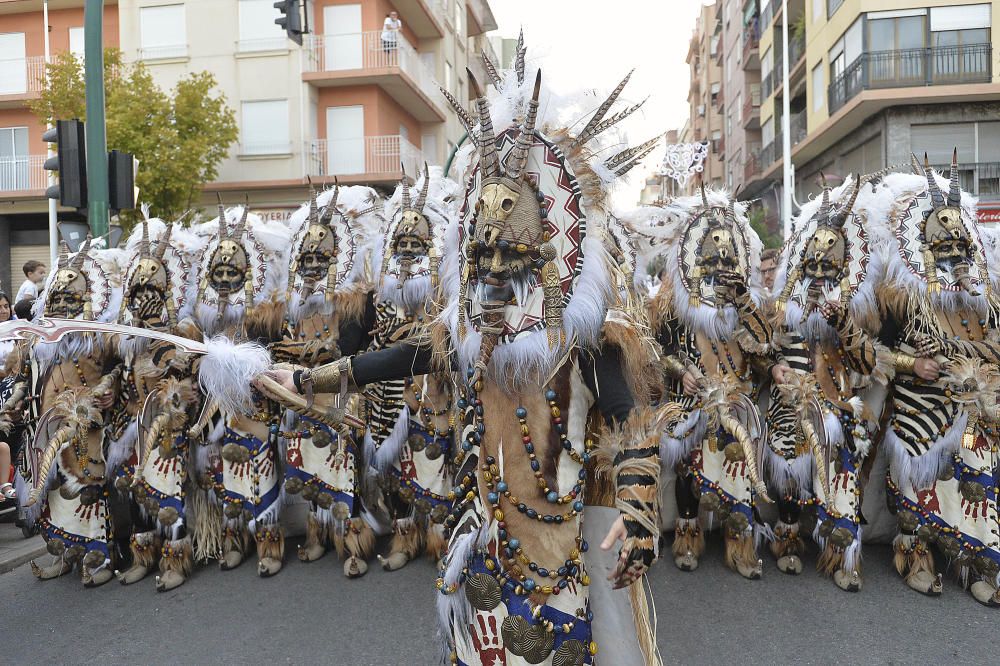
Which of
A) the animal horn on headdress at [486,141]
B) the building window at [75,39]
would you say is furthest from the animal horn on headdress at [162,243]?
the building window at [75,39]

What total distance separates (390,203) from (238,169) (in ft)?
53.5

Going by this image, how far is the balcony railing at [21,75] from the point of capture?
70.4ft

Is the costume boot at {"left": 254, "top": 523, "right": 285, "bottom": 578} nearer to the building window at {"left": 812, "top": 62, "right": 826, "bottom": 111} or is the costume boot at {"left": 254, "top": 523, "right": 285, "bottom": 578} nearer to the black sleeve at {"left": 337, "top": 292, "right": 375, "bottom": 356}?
the black sleeve at {"left": 337, "top": 292, "right": 375, "bottom": 356}

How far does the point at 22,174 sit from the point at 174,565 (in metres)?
20.5

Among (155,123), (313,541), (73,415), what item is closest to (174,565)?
(313,541)

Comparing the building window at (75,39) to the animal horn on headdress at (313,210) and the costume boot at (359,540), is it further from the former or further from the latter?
the costume boot at (359,540)

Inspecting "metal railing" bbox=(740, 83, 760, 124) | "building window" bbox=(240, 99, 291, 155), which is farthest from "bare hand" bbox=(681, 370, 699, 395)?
"metal railing" bbox=(740, 83, 760, 124)

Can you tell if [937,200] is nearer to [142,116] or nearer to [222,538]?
[222,538]

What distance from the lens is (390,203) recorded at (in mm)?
5801

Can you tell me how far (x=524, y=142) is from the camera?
2.46m

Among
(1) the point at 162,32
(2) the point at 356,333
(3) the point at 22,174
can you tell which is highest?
(1) the point at 162,32

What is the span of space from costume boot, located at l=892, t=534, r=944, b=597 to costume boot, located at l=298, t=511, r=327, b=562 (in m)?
3.73

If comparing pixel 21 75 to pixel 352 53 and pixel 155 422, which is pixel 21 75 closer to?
pixel 352 53

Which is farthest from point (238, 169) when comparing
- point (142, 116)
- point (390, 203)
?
point (390, 203)
